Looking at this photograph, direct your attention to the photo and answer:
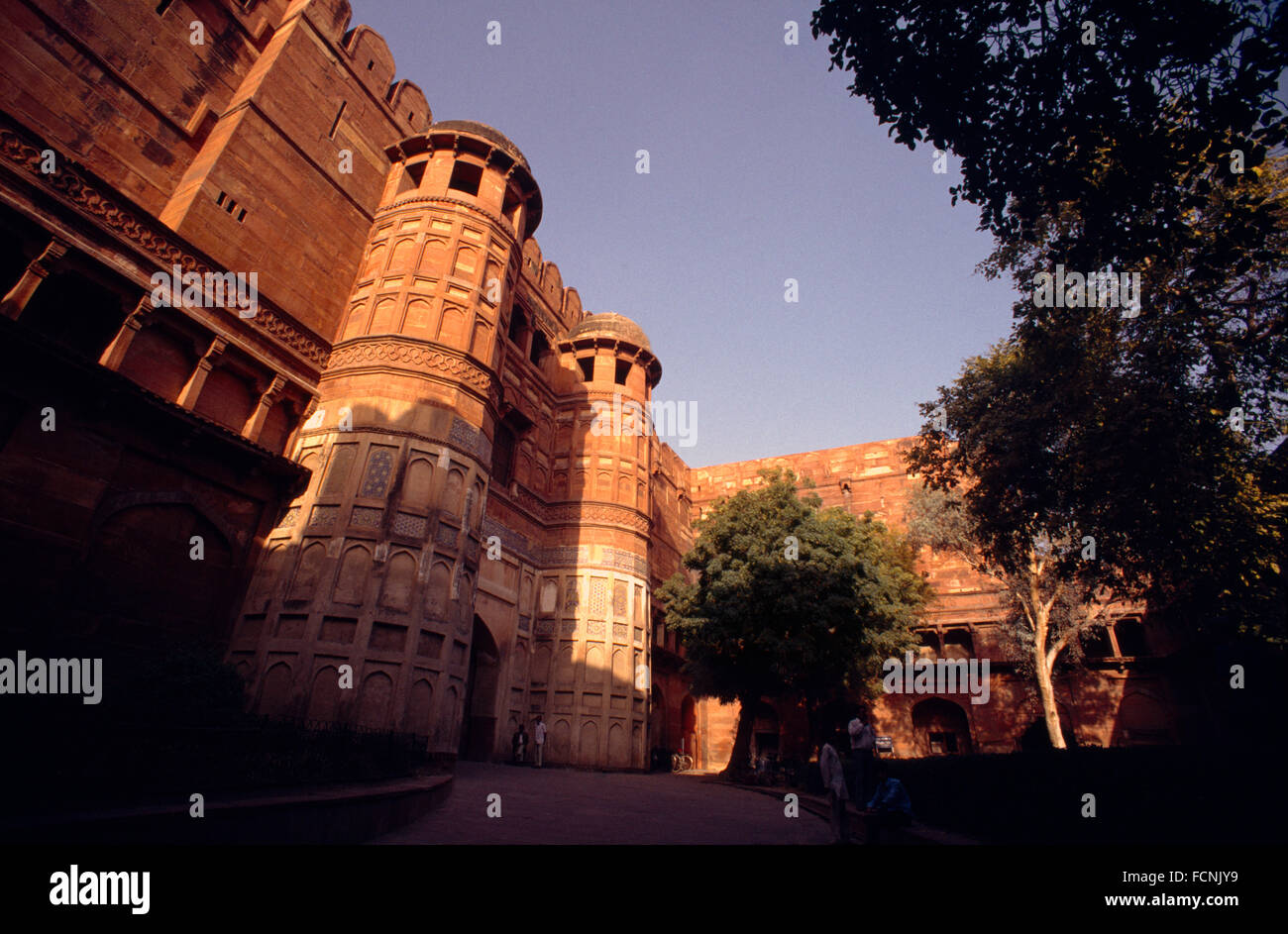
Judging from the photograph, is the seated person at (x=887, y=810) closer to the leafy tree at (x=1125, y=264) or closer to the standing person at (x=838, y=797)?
the standing person at (x=838, y=797)

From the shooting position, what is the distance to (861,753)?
8633mm

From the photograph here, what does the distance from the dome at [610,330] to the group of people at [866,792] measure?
18.5 meters

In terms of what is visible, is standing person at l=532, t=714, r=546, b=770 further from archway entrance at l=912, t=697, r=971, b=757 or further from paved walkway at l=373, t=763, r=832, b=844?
archway entrance at l=912, t=697, r=971, b=757

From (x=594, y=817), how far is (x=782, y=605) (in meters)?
10.7

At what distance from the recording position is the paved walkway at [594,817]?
614 cm

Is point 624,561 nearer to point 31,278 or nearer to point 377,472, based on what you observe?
point 377,472

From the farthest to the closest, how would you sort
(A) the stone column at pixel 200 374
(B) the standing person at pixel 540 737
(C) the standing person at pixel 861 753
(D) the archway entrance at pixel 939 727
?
1. (D) the archway entrance at pixel 939 727
2. (B) the standing person at pixel 540 737
3. (A) the stone column at pixel 200 374
4. (C) the standing person at pixel 861 753

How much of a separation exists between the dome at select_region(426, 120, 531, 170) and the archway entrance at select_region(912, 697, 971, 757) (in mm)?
28408

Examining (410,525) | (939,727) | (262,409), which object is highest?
(262,409)

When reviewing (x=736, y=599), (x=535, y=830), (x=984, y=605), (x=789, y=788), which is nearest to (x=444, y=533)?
(x=535, y=830)

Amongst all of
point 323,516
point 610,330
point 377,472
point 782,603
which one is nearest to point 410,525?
point 377,472

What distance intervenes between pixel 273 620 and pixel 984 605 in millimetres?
28977

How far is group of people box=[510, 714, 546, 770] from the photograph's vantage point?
17281 millimetres

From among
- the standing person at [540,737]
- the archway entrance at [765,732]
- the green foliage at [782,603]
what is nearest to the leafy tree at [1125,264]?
the green foliage at [782,603]
